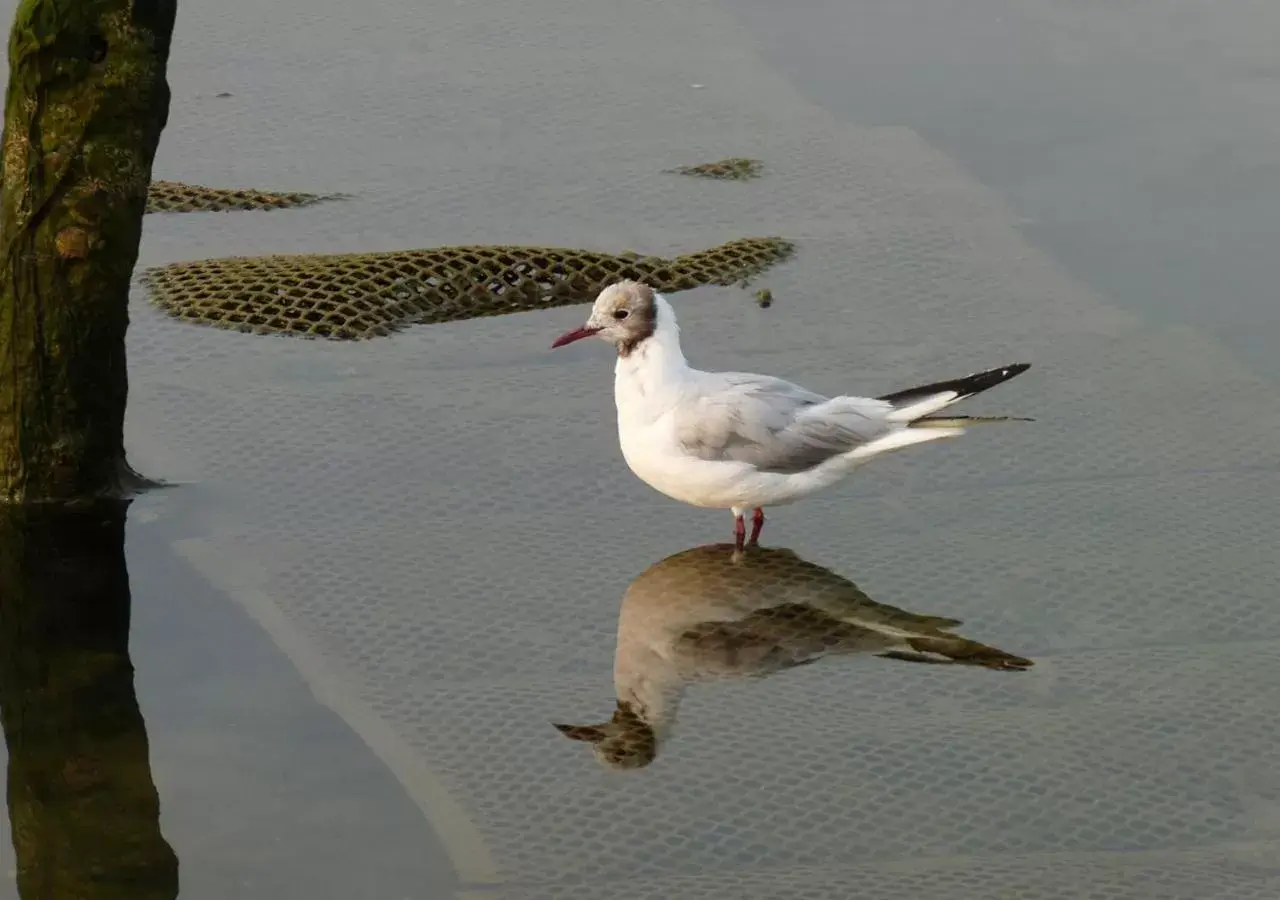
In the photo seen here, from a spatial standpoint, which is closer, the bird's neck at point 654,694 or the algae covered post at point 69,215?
the bird's neck at point 654,694

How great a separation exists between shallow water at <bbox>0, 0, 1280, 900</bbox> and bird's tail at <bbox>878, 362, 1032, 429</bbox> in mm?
270

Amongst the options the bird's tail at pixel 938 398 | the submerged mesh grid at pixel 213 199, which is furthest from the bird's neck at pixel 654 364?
the submerged mesh grid at pixel 213 199

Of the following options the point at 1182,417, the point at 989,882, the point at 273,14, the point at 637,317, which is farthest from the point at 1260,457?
the point at 273,14

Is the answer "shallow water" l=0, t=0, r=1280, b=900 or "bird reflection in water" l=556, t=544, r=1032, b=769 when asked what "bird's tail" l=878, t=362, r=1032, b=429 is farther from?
"bird reflection in water" l=556, t=544, r=1032, b=769

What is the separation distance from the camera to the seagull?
547 centimetres

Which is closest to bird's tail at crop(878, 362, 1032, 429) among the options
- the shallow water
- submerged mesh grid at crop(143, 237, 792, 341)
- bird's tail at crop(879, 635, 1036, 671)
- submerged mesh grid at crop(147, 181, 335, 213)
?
the shallow water

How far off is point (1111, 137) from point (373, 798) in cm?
540

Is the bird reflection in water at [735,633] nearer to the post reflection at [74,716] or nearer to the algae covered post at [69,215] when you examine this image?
the post reflection at [74,716]

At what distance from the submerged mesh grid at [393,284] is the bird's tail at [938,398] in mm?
1716

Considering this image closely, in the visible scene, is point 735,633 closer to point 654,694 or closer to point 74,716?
point 654,694

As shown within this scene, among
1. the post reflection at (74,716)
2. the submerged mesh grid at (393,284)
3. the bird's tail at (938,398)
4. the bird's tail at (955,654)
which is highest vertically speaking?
the bird's tail at (938,398)

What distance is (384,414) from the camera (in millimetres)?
6297

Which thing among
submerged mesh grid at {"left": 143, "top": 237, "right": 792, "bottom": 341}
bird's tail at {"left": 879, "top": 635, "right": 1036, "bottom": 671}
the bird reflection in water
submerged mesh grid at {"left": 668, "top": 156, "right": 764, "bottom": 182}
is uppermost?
submerged mesh grid at {"left": 668, "top": 156, "right": 764, "bottom": 182}

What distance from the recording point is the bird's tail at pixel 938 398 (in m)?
5.61
